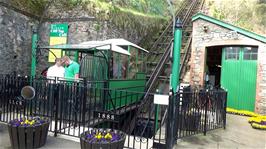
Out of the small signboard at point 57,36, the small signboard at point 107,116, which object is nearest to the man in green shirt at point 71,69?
the small signboard at point 107,116

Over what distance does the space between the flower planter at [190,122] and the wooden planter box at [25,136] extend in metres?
3.26

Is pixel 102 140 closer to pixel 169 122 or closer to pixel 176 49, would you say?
pixel 169 122

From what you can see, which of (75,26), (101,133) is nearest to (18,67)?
(75,26)

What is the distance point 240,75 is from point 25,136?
868 centimetres

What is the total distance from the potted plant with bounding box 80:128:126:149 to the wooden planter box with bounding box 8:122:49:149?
1060mm

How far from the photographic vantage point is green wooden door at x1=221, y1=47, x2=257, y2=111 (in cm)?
956

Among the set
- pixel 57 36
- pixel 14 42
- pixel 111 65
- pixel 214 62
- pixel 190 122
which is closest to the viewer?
pixel 190 122

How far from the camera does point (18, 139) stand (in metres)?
4.32

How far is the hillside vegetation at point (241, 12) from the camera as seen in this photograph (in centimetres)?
1516

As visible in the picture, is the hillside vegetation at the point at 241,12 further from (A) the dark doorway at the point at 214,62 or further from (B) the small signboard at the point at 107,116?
(B) the small signboard at the point at 107,116

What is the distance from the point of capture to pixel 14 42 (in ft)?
34.6

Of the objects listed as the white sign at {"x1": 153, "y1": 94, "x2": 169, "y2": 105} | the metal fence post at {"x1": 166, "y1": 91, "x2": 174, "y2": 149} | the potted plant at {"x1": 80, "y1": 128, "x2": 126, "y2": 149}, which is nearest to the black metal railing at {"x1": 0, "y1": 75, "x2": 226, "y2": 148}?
the metal fence post at {"x1": 166, "y1": 91, "x2": 174, "y2": 149}

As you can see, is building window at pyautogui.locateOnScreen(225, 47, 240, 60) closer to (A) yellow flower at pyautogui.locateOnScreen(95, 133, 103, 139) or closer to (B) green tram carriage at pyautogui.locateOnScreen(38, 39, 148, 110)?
(B) green tram carriage at pyautogui.locateOnScreen(38, 39, 148, 110)

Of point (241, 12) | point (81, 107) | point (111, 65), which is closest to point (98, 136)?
point (81, 107)
